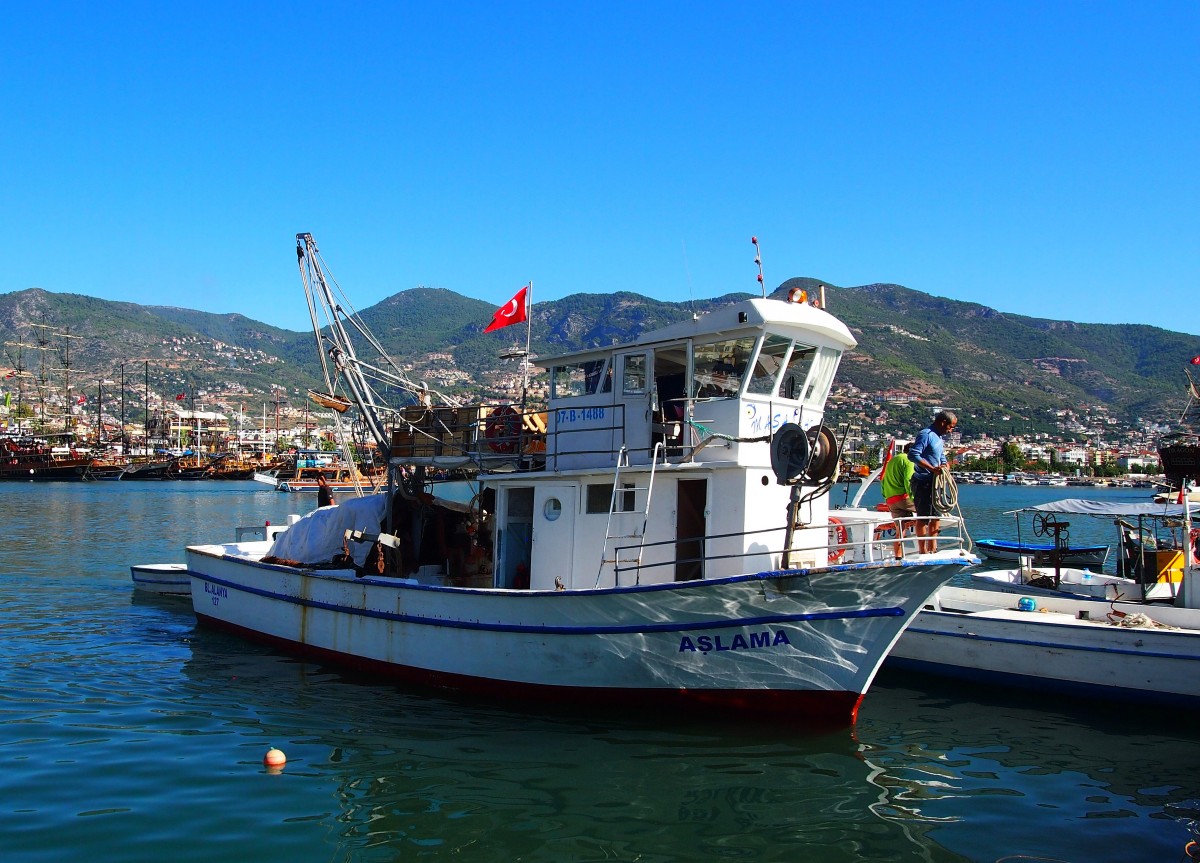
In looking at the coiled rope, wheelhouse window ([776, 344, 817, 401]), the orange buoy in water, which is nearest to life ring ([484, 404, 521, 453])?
wheelhouse window ([776, 344, 817, 401])

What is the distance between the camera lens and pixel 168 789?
779 cm

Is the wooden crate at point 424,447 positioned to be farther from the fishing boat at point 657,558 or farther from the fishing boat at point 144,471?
the fishing boat at point 144,471

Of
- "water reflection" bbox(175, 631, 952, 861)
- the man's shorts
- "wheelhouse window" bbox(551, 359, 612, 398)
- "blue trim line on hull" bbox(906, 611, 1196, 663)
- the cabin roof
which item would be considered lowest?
"water reflection" bbox(175, 631, 952, 861)

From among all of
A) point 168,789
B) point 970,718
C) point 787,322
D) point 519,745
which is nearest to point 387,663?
point 519,745

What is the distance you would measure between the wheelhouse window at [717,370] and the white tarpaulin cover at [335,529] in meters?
5.80

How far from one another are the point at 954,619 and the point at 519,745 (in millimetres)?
6917

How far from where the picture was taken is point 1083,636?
11.6m

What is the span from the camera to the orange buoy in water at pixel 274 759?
8.38m

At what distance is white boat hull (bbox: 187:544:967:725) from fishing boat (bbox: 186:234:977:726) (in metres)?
0.02

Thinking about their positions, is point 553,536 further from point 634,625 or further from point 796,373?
point 796,373

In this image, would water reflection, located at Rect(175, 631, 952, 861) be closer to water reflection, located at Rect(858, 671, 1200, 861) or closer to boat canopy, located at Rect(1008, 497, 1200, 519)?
water reflection, located at Rect(858, 671, 1200, 861)

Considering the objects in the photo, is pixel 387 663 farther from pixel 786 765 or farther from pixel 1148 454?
pixel 1148 454

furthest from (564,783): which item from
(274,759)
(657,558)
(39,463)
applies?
(39,463)

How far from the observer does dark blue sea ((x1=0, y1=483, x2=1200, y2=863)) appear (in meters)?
6.89
